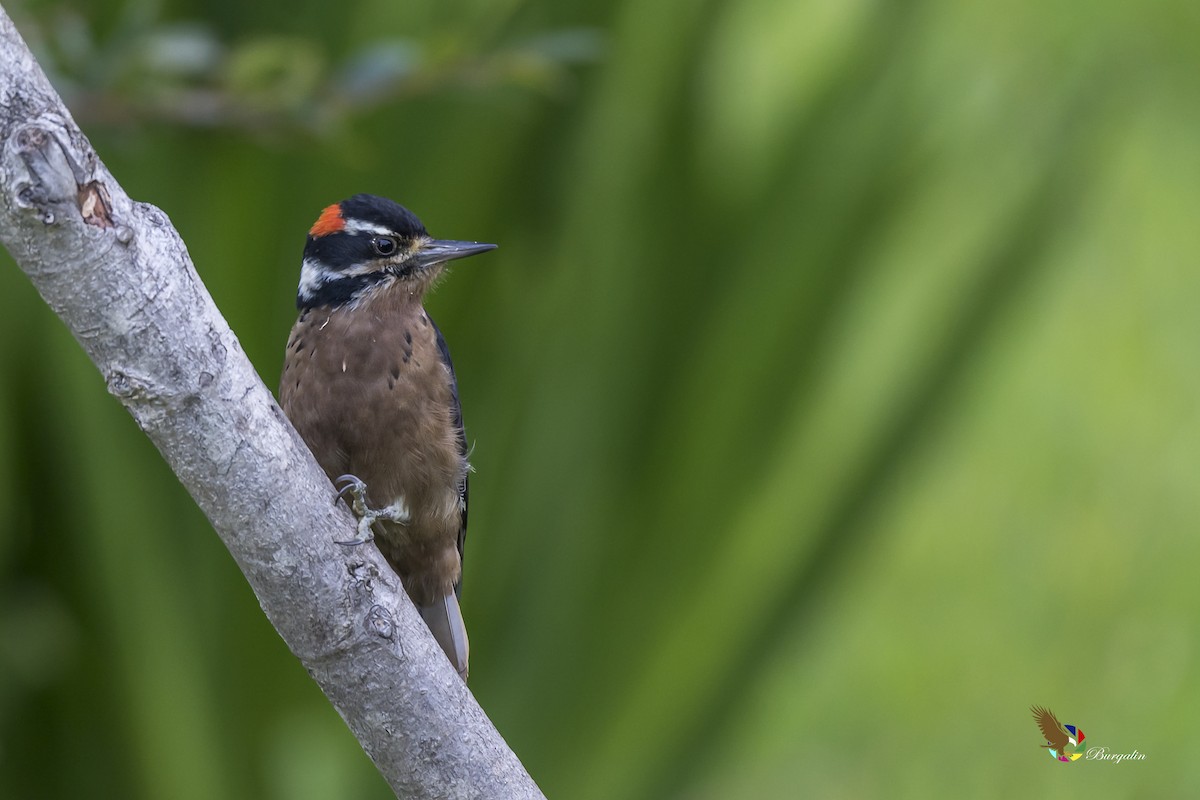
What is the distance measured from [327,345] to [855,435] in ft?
6.67

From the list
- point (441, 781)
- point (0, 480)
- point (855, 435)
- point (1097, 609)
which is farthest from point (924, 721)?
point (441, 781)

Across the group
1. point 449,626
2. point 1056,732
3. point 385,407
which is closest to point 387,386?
point 385,407

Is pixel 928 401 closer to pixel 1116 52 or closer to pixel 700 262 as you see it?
pixel 700 262

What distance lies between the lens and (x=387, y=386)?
293 cm

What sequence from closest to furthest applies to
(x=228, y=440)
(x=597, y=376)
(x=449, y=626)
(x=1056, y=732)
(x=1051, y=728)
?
(x=228, y=440) < (x=449, y=626) < (x=597, y=376) < (x=1051, y=728) < (x=1056, y=732)

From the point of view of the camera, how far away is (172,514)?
4.03 metres

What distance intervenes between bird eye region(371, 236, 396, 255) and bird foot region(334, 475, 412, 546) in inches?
20.4

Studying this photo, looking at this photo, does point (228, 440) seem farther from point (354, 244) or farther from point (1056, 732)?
point (1056, 732)

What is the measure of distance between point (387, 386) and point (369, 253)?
328 mm

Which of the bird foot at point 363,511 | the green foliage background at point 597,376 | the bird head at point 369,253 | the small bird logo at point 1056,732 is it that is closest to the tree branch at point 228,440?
the bird foot at point 363,511

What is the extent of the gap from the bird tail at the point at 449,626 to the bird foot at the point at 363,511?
288 millimetres

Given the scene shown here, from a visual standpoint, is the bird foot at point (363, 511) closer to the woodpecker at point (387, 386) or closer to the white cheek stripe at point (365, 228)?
the woodpecker at point (387, 386)

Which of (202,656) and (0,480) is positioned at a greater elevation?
(0,480)

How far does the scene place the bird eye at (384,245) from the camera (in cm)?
309
